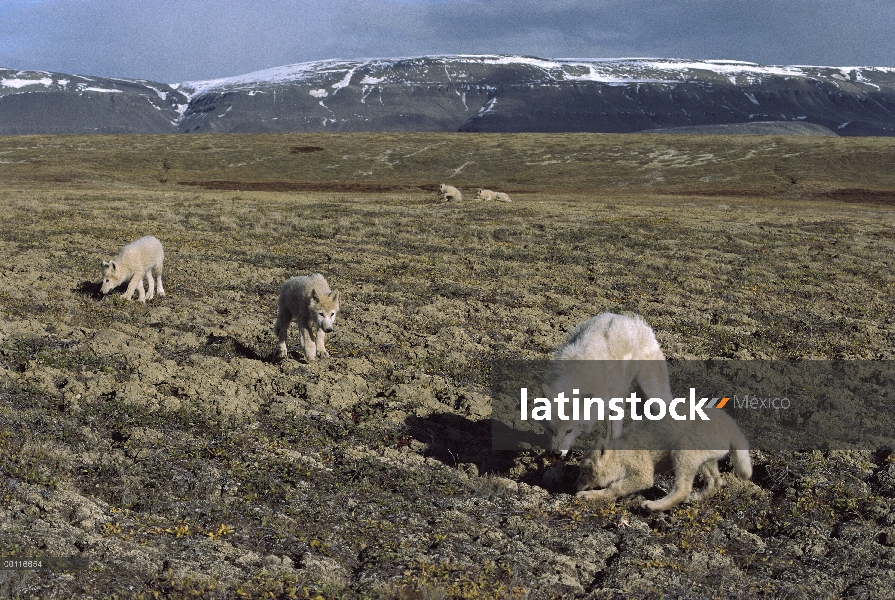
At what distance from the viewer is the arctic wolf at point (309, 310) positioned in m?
11.0

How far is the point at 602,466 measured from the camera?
8.20 meters

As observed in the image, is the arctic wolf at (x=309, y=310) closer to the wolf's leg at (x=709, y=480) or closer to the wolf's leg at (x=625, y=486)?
the wolf's leg at (x=625, y=486)

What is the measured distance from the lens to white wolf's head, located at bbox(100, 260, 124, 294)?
48.9 feet

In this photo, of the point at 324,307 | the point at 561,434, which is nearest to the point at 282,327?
the point at 324,307

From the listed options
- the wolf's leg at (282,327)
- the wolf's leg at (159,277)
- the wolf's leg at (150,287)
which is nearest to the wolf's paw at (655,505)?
the wolf's leg at (282,327)

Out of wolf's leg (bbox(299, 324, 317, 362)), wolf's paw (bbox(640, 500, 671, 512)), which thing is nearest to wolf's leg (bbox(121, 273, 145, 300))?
wolf's leg (bbox(299, 324, 317, 362))

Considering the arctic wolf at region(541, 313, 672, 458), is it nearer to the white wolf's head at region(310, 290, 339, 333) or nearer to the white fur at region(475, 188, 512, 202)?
the white wolf's head at region(310, 290, 339, 333)

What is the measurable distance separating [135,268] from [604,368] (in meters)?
11.1

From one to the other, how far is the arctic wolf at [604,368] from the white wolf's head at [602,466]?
0.32 m

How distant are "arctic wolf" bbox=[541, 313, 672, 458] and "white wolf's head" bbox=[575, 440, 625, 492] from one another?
324mm

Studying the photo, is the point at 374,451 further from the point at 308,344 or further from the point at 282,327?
the point at 282,327

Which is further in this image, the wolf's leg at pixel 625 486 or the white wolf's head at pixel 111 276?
the white wolf's head at pixel 111 276

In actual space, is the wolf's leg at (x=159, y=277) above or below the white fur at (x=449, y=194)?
below

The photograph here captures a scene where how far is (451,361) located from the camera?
484 inches
